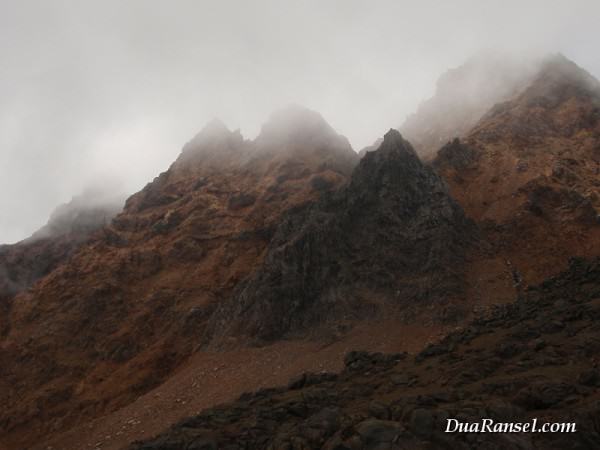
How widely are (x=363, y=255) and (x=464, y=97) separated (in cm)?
3908

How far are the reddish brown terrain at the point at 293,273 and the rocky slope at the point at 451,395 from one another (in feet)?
3.06

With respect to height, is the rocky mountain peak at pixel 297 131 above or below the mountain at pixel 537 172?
above

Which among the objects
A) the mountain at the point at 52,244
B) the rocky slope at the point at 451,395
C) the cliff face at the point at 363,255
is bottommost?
the rocky slope at the point at 451,395

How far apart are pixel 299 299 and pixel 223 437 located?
56.8 feet

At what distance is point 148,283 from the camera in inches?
1601

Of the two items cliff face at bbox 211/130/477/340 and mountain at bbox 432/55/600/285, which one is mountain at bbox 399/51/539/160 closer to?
mountain at bbox 432/55/600/285

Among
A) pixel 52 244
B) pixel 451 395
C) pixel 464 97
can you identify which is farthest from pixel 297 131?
pixel 451 395

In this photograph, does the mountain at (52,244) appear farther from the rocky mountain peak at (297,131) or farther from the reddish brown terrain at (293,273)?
the rocky mountain peak at (297,131)

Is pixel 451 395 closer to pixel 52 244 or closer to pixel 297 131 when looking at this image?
pixel 297 131

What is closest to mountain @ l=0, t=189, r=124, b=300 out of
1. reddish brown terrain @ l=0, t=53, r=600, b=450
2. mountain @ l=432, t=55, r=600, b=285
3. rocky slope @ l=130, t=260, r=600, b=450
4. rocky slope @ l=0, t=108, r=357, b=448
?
reddish brown terrain @ l=0, t=53, r=600, b=450

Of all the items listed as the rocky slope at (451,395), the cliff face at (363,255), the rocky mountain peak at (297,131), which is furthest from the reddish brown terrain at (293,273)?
the rocky mountain peak at (297,131)

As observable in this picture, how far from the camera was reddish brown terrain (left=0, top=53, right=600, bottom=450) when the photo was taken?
1115 inches

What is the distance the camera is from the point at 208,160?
56.3 m

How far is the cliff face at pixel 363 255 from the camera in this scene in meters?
31.1
